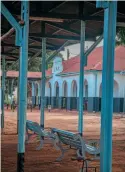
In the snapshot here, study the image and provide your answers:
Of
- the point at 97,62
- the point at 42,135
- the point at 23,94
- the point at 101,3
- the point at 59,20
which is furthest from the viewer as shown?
the point at 97,62

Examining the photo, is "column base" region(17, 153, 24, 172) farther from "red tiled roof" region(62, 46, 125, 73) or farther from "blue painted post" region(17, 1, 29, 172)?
"red tiled roof" region(62, 46, 125, 73)

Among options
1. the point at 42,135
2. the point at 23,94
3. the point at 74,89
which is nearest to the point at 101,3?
the point at 23,94

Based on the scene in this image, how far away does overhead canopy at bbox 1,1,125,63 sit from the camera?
9.34 metres

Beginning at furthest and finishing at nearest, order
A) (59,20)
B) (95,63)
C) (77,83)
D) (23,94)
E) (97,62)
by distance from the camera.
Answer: (77,83) < (97,62) < (95,63) < (59,20) < (23,94)

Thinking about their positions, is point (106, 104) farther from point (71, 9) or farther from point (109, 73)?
point (71, 9)

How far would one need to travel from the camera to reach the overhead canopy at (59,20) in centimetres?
934

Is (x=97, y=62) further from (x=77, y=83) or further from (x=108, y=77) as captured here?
(x=108, y=77)

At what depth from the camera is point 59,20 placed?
9.67 m

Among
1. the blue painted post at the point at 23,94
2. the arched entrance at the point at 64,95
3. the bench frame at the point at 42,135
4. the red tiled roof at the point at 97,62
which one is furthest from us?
the arched entrance at the point at 64,95

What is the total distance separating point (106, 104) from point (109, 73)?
0.35 m

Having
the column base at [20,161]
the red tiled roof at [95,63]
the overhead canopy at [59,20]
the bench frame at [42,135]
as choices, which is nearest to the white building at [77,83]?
the red tiled roof at [95,63]

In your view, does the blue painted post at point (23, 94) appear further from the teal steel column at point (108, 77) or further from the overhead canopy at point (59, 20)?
the teal steel column at point (108, 77)

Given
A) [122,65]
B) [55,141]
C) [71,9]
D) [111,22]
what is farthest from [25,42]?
[122,65]

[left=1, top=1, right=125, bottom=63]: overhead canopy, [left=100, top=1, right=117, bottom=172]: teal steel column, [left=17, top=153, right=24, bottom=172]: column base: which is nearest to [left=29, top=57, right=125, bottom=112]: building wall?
[left=1, top=1, right=125, bottom=63]: overhead canopy
